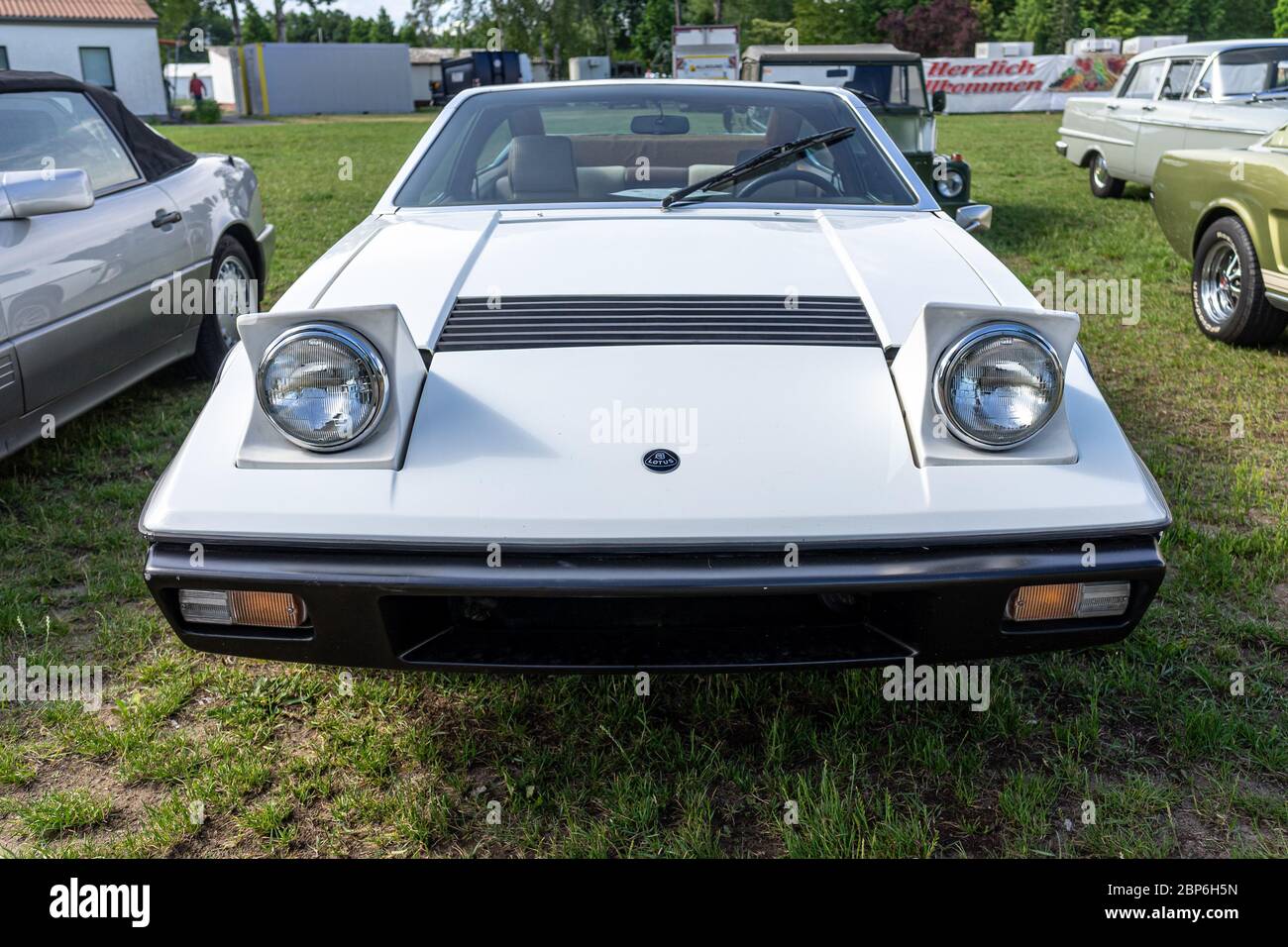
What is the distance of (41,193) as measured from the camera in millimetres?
3152

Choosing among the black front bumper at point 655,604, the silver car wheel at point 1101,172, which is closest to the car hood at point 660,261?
the black front bumper at point 655,604

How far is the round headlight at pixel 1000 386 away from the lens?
6.03 ft

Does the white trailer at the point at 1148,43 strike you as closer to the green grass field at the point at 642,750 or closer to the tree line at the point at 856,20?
the tree line at the point at 856,20

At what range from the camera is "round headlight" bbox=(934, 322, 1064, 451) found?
1.84m

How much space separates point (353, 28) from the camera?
81.0 m

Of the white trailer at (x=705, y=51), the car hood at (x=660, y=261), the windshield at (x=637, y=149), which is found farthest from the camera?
the white trailer at (x=705, y=51)

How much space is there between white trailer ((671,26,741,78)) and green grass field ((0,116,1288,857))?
63.2 feet

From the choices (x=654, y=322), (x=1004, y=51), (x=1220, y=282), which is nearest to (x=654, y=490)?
(x=654, y=322)

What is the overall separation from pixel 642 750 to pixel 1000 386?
1.06 m

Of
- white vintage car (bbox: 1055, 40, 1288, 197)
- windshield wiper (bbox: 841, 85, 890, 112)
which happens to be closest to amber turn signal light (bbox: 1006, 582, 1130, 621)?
white vintage car (bbox: 1055, 40, 1288, 197)

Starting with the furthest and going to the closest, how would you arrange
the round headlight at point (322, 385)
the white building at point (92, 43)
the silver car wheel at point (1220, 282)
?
1. the white building at point (92, 43)
2. the silver car wheel at point (1220, 282)
3. the round headlight at point (322, 385)

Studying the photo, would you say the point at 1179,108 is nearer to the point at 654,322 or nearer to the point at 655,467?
the point at 654,322

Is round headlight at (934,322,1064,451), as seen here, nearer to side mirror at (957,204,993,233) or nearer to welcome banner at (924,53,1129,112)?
side mirror at (957,204,993,233)
